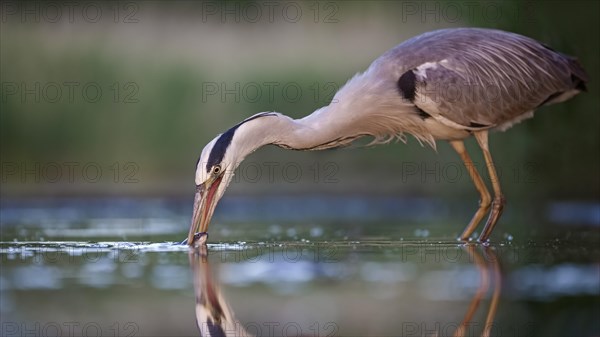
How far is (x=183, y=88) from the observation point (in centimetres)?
1366

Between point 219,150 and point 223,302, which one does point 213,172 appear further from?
point 223,302

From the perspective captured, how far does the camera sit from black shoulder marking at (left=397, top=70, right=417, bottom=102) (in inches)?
291

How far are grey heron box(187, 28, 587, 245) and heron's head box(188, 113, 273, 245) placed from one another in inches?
1.2

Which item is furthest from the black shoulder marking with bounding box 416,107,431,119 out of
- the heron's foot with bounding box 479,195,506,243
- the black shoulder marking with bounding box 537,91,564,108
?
the black shoulder marking with bounding box 537,91,564,108

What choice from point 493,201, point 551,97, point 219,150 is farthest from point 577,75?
point 219,150

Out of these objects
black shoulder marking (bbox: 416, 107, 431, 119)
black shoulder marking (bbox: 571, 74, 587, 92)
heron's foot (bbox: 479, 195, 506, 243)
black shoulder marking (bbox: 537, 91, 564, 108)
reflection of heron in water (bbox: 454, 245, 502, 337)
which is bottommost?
heron's foot (bbox: 479, 195, 506, 243)

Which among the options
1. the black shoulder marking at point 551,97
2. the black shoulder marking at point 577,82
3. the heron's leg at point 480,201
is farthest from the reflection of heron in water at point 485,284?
the black shoulder marking at point 577,82

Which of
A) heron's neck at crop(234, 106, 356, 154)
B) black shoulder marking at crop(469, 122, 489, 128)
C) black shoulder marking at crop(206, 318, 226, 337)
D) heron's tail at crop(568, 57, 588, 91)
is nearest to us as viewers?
black shoulder marking at crop(206, 318, 226, 337)

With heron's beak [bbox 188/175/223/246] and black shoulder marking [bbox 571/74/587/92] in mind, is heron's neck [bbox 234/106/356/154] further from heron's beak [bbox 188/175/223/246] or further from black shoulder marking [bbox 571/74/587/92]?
black shoulder marking [bbox 571/74/587/92]

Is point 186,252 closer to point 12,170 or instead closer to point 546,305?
point 546,305

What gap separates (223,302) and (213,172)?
216 centimetres

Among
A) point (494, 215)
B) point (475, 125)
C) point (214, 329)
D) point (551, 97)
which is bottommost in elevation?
point (494, 215)

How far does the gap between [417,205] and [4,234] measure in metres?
4.74

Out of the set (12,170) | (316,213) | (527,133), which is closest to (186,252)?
(316,213)
